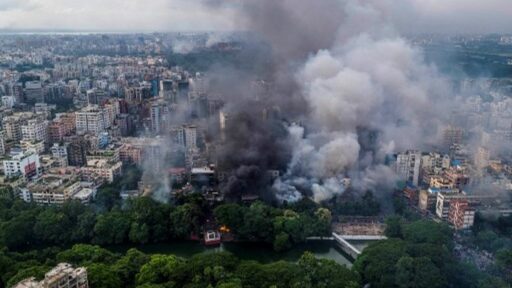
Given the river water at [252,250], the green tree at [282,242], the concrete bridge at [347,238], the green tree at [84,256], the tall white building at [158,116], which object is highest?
the tall white building at [158,116]

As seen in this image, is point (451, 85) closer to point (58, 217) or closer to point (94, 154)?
point (94, 154)

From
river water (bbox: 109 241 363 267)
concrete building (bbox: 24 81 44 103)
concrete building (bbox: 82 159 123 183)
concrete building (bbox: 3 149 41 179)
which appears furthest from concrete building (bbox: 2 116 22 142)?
river water (bbox: 109 241 363 267)

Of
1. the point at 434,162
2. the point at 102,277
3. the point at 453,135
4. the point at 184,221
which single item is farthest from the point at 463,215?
the point at 102,277

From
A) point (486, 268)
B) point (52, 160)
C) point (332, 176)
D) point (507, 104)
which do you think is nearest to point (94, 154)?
point (52, 160)

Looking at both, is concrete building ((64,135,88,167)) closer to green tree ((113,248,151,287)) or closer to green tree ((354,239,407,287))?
green tree ((113,248,151,287))

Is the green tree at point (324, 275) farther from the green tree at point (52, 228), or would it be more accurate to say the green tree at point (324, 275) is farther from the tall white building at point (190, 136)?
the tall white building at point (190, 136)

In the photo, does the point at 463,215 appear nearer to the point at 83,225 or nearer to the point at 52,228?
the point at 83,225

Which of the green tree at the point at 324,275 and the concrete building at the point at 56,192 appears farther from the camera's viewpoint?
the concrete building at the point at 56,192

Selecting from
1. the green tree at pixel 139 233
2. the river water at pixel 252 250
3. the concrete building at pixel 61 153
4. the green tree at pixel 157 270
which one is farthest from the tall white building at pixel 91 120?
the green tree at pixel 157 270
